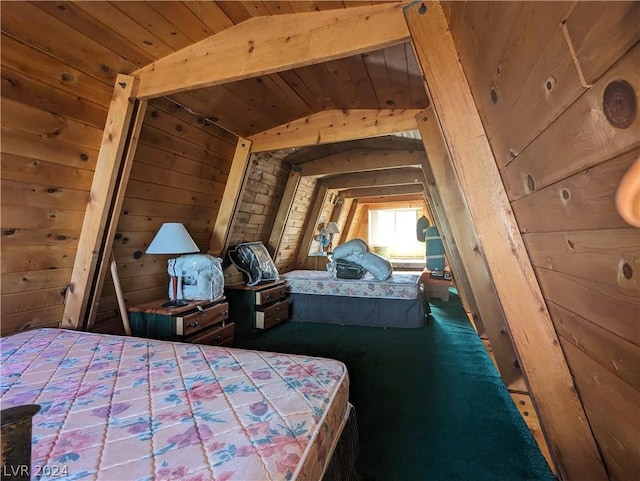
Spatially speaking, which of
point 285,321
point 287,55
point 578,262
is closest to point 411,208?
point 285,321

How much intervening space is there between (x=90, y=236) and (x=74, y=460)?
1549mm

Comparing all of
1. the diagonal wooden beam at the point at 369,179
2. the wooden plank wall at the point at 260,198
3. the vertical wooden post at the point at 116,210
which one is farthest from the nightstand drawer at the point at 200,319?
the diagonal wooden beam at the point at 369,179

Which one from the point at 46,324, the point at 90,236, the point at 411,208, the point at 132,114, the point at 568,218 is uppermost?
the point at 411,208

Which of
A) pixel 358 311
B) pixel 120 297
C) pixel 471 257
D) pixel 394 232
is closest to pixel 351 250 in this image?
pixel 358 311

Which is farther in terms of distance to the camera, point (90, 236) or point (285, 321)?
point (285, 321)

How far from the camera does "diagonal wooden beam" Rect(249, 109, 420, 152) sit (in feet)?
7.97

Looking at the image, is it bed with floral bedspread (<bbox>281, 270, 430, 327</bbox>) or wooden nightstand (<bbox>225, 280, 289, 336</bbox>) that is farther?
bed with floral bedspread (<bbox>281, 270, 430, 327</bbox>)

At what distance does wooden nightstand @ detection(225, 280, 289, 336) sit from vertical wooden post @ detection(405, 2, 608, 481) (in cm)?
262

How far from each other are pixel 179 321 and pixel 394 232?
6.46 m

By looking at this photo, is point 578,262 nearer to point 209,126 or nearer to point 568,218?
point 568,218

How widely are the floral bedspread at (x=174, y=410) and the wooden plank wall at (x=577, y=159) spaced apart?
2.68ft

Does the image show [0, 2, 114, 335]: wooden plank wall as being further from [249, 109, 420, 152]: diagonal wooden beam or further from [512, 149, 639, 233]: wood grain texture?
[512, 149, 639, 233]: wood grain texture

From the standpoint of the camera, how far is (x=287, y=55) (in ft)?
4.85

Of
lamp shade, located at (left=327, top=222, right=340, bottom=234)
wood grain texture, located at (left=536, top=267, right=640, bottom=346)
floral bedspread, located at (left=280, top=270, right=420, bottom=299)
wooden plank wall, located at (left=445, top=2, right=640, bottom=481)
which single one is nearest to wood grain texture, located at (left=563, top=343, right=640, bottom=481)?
wooden plank wall, located at (left=445, top=2, right=640, bottom=481)
